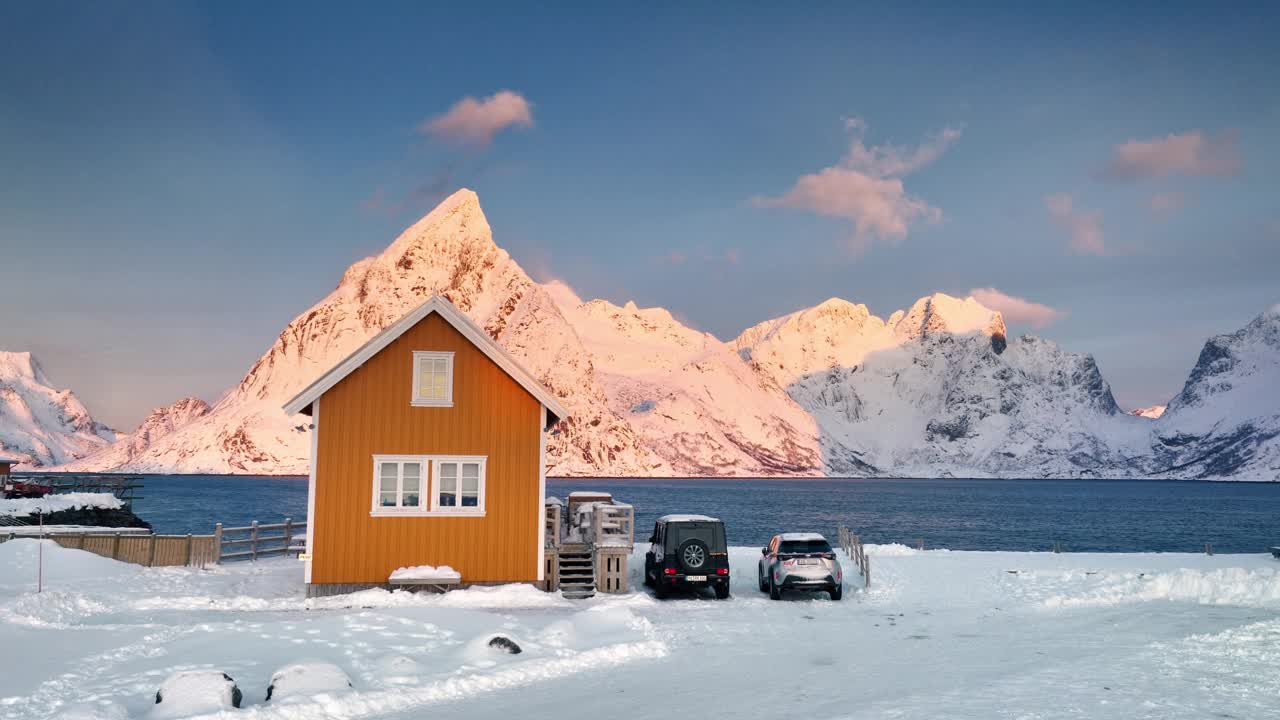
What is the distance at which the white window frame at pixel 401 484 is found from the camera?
29144 millimetres

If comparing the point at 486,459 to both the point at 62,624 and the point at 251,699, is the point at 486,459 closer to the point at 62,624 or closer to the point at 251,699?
the point at 62,624

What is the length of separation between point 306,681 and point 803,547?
17968mm

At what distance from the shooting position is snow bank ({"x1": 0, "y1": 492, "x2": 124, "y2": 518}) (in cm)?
6844

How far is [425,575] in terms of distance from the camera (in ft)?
93.6

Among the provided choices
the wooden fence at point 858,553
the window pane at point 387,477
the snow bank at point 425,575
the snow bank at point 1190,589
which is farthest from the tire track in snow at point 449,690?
the snow bank at point 1190,589

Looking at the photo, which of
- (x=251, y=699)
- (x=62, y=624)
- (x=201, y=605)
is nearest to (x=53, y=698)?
(x=251, y=699)

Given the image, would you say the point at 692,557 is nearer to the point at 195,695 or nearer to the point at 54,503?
the point at 195,695

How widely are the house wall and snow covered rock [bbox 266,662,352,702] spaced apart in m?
12.4

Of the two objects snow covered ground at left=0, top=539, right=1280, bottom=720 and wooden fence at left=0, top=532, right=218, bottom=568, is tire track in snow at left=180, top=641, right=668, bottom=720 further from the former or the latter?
wooden fence at left=0, top=532, right=218, bottom=568

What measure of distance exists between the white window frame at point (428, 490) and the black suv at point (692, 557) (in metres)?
5.44

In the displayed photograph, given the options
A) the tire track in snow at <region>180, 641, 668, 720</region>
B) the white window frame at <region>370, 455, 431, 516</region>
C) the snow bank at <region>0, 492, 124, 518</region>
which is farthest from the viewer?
the snow bank at <region>0, 492, 124, 518</region>

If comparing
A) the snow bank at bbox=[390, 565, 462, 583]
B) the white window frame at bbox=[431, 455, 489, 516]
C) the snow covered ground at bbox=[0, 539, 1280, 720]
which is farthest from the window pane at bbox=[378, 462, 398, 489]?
the snow covered ground at bbox=[0, 539, 1280, 720]

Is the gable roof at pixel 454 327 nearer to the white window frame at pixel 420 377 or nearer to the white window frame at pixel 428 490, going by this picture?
the white window frame at pixel 420 377

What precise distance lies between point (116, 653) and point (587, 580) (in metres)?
15.1
